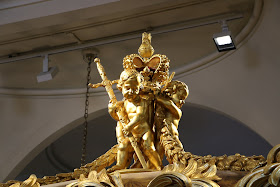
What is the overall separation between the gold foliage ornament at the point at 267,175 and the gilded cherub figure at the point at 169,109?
528 millimetres

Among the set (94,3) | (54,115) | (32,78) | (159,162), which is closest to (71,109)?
(54,115)

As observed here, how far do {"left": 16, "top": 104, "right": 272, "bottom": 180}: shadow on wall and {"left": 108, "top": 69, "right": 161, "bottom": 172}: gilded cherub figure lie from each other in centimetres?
359

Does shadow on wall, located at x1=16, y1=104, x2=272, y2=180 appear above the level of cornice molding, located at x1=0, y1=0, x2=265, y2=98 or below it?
below

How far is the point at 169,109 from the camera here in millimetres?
1638

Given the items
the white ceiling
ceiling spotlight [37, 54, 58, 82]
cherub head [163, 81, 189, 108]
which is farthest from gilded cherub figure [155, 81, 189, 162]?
ceiling spotlight [37, 54, 58, 82]

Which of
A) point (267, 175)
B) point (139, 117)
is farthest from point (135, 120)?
point (267, 175)

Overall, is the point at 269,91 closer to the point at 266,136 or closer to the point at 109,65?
the point at 266,136

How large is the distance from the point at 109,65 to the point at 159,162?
10.4ft

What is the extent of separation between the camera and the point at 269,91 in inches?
151

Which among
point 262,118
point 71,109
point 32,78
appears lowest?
point 262,118

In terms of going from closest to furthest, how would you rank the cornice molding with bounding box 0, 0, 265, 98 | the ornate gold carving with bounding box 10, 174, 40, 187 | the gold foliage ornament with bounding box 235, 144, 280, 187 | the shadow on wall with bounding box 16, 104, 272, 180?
the gold foliage ornament with bounding box 235, 144, 280, 187 → the ornate gold carving with bounding box 10, 174, 40, 187 → the cornice molding with bounding box 0, 0, 265, 98 → the shadow on wall with bounding box 16, 104, 272, 180

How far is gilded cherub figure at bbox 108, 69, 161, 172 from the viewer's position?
1565mm

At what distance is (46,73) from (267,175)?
3.28 meters

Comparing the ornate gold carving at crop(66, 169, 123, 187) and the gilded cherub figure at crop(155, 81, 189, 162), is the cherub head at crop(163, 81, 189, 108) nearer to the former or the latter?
the gilded cherub figure at crop(155, 81, 189, 162)
